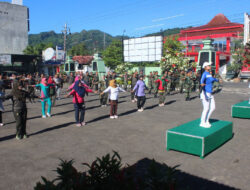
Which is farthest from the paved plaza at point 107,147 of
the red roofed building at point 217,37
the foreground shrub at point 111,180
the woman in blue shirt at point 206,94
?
the red roofed building at point 217,37

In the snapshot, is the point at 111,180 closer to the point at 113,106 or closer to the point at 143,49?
the point at 113,106

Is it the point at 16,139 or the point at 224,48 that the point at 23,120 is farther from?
the point at 224,48

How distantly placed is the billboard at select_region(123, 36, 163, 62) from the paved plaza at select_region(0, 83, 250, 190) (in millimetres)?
17586

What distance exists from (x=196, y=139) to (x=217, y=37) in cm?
4194

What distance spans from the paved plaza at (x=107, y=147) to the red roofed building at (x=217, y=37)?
33535mm

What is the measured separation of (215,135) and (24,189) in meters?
4.70

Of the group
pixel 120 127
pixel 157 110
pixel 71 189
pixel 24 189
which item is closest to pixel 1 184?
pixel 24 189

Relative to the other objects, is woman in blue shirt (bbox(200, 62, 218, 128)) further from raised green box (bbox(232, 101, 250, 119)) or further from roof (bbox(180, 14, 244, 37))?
roof (bbox(180, 14, 244, 37))

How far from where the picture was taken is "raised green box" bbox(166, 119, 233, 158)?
605 centimetres

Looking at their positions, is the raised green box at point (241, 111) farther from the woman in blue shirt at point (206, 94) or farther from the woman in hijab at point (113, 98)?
the woman in hijab at point (113, 98)

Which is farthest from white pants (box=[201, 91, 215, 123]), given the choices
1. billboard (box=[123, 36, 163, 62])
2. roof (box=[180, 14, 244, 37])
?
roof (box=[180, 14, 244, 37])

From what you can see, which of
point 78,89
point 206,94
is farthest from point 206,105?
point 78,89

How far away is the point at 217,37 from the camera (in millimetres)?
43812

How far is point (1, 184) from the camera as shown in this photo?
193 inches
